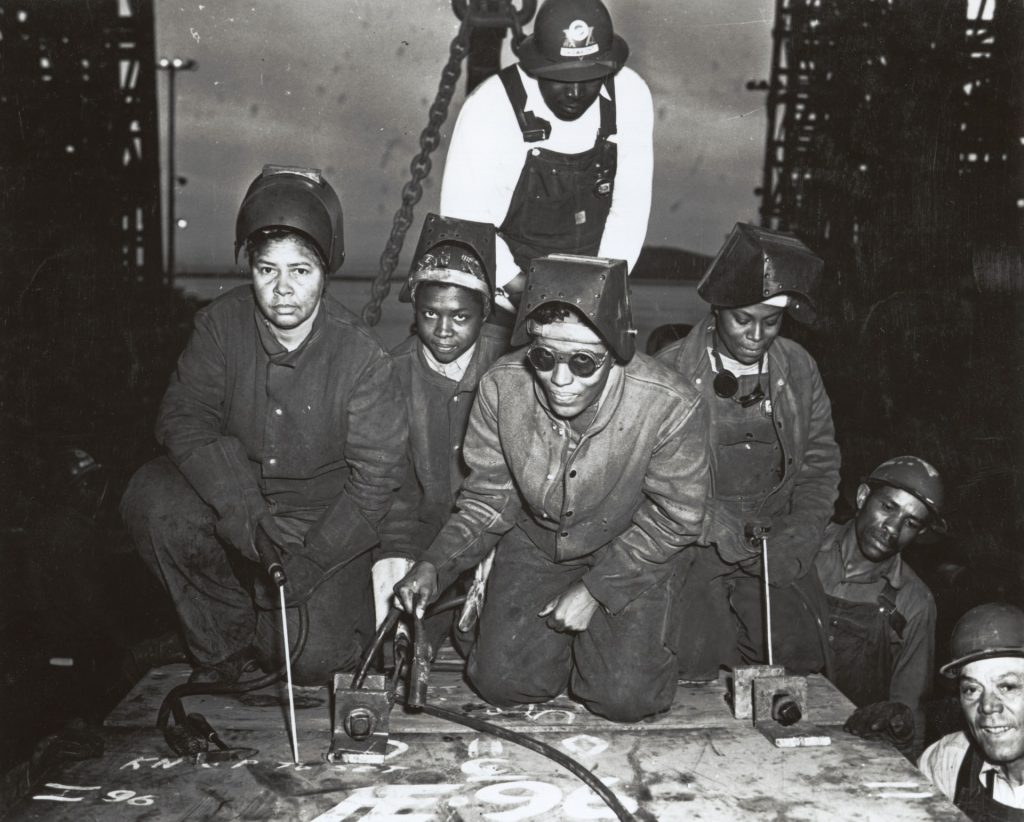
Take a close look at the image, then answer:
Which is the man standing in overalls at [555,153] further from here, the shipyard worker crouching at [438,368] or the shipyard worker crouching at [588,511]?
the shipyard worker crouching at [588,511]

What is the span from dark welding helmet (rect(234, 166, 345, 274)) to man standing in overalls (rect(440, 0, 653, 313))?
98cm

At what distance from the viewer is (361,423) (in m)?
4.34

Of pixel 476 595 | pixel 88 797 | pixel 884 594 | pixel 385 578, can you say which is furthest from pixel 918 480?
pixel 88 797

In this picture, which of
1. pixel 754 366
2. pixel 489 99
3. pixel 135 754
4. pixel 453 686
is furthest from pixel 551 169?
pixel 135 754

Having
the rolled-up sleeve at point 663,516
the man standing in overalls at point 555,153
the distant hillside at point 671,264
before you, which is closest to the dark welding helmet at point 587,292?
the rolled-up sleeve at point 663,516

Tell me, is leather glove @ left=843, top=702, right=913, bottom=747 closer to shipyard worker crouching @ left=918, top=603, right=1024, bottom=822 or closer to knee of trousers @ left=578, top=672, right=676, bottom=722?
shipyard worker crouching @ left=918, top=603, right=1024, bottom=822

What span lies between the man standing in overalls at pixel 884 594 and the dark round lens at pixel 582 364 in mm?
2044

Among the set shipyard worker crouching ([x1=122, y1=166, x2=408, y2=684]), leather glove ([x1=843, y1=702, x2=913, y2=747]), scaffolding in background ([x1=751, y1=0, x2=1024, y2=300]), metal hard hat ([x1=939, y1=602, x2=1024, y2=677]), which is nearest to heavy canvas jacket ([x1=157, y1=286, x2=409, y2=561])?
shipyard worker crouching ([x1=122, y1=166, x2=408, y2=684])

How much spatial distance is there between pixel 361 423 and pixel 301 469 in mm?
327

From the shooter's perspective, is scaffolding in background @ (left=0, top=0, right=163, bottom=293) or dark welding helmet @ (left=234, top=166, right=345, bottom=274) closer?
dark welding helmet @ (left=234, top=166, right=345, bottom=274)

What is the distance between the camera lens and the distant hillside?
765 cm

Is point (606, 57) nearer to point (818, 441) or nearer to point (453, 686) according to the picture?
point (818, 441)

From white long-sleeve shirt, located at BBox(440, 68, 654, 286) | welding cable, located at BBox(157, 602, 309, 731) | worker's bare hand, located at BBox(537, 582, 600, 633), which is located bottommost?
welding cable, located at BBox(157, 602, 309, 731)

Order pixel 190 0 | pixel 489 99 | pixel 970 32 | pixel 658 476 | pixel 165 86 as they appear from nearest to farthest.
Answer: pixel 658 476, pixel 489 99, pixel 970 32, pixel 190 0, pixel 165 86
